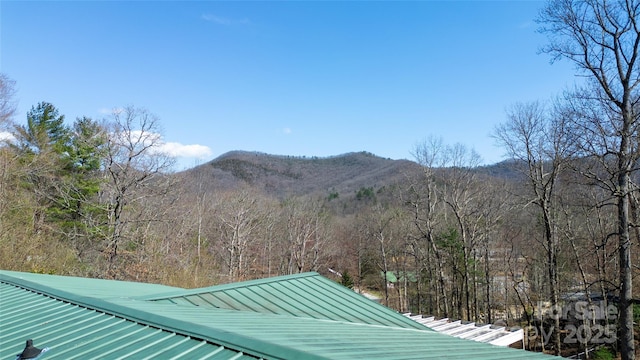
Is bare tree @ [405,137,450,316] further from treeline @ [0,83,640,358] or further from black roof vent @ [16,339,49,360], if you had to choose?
black roof vent @ [16,339,49,360]

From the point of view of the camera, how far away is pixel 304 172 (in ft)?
329

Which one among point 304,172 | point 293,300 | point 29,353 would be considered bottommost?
point 293,300

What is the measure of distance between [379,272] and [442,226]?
493 inches

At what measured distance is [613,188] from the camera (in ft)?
39.7

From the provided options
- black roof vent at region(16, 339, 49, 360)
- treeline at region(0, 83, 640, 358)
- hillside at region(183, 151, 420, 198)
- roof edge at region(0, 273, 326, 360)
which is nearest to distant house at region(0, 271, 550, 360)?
roof edge at region(0, 273, 326, 360)

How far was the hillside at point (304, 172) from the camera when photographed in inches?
2928

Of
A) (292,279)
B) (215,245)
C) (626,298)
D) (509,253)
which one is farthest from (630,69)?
(215,245)

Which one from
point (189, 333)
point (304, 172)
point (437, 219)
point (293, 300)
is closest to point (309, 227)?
point (437, 219)

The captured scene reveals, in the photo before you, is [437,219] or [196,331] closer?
[196,331]

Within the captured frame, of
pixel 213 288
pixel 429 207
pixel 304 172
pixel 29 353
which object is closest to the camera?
pixel 29 353

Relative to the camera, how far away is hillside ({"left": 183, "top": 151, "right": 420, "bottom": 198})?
7438 cm

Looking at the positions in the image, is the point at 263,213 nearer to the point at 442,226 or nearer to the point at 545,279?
the point at 442,226

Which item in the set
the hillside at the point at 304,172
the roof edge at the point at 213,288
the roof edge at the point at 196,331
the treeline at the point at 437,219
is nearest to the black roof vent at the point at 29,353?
the roof edge at the point at 196,331

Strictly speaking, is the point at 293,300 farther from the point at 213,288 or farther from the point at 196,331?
the point at 196,331
